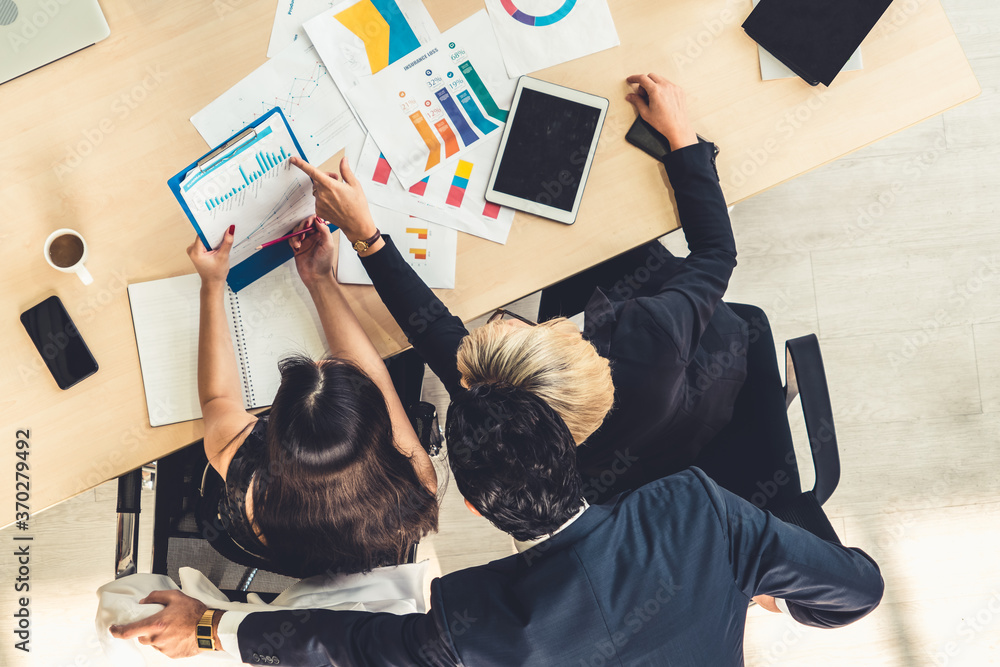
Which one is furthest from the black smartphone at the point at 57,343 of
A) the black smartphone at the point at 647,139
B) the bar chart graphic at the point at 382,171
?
the black smartphone at the point at 647,139

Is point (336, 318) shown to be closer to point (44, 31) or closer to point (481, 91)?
point (481, 91)

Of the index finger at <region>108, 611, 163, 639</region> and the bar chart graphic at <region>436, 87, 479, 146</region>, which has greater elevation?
the bar chart graphic at <region>436, 87, 479, 146</region>

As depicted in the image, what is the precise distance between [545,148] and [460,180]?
0.58 feet

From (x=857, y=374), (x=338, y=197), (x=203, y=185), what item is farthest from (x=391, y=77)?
(x=857, y=374)

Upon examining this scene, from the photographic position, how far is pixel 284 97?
121 centimetres

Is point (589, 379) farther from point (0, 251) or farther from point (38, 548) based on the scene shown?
point (38, 548)

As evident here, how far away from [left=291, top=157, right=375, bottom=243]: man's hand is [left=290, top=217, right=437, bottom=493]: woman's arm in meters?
0.06

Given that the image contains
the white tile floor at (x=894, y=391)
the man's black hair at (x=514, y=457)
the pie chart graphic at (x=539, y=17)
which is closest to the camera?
the man's black hair at (x=514, y=457)

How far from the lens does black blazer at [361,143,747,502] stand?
3.46 ft

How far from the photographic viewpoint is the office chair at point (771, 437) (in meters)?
1.15

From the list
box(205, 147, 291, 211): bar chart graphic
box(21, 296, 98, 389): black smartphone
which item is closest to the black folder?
box(205, 147, 291, 211): bar chart graphic

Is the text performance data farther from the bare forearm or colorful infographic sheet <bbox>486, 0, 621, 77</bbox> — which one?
the bare forearm

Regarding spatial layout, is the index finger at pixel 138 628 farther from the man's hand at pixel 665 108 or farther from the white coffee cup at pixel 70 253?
the man's hand at pixel 665 108

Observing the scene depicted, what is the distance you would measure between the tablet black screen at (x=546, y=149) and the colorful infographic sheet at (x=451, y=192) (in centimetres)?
4
